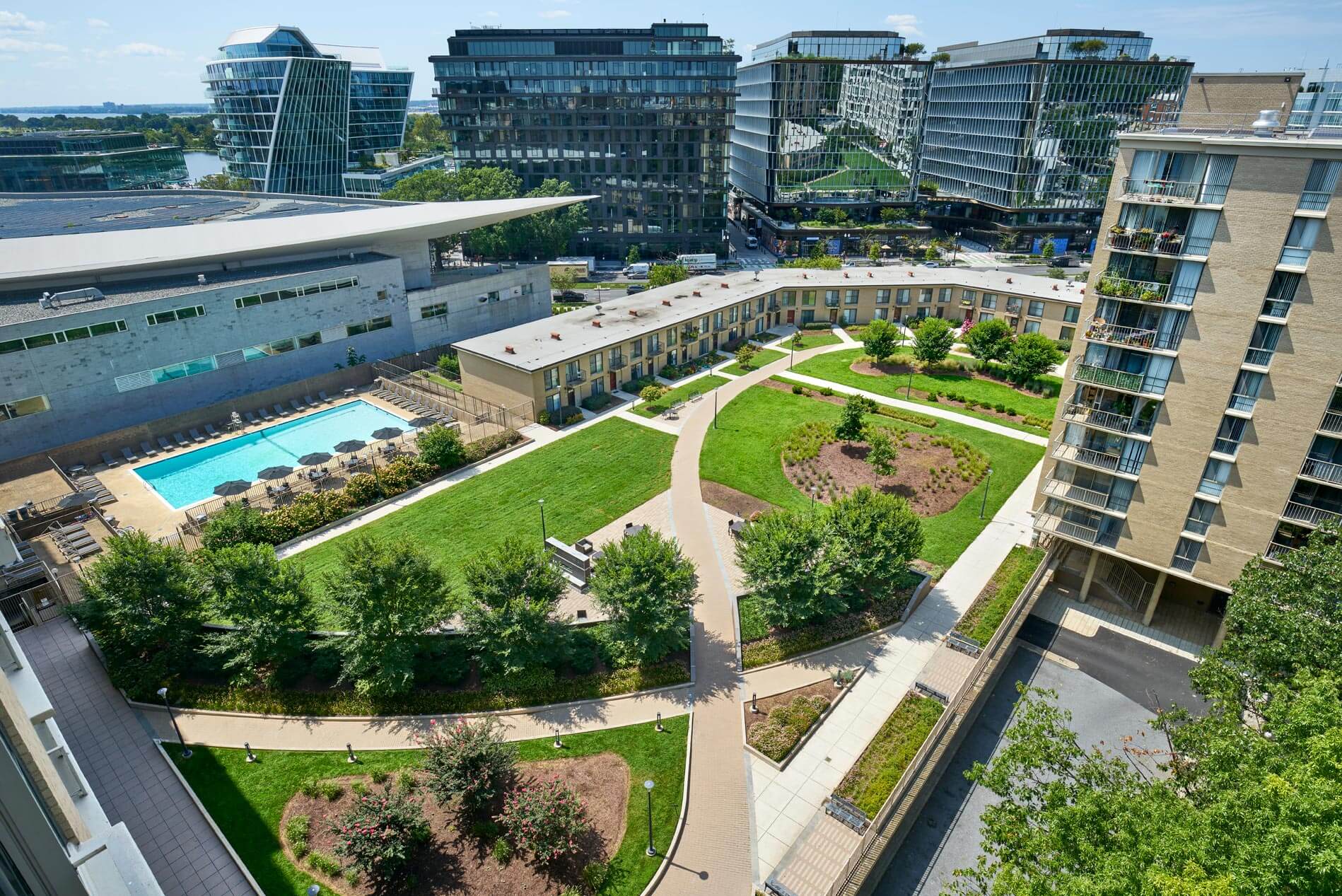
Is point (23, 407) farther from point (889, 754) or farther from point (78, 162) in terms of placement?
point (78, 162)

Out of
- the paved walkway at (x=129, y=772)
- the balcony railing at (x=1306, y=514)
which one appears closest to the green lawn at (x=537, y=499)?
the paved walkway at (x=129, y=772)

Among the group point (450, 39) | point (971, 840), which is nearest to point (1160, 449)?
point (971, 840)

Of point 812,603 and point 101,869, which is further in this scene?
point 812,603

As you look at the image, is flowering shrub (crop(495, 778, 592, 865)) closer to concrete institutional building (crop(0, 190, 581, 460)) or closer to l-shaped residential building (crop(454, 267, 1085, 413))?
l-shaped residential building (crop(454, 267, 1085, 413))

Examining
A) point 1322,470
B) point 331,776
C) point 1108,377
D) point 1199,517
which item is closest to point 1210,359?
point 1108,377

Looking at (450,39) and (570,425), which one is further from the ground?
(450,39)

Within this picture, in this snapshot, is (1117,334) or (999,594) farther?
(999,594)

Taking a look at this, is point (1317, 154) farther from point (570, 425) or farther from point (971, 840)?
point (570, 425)
